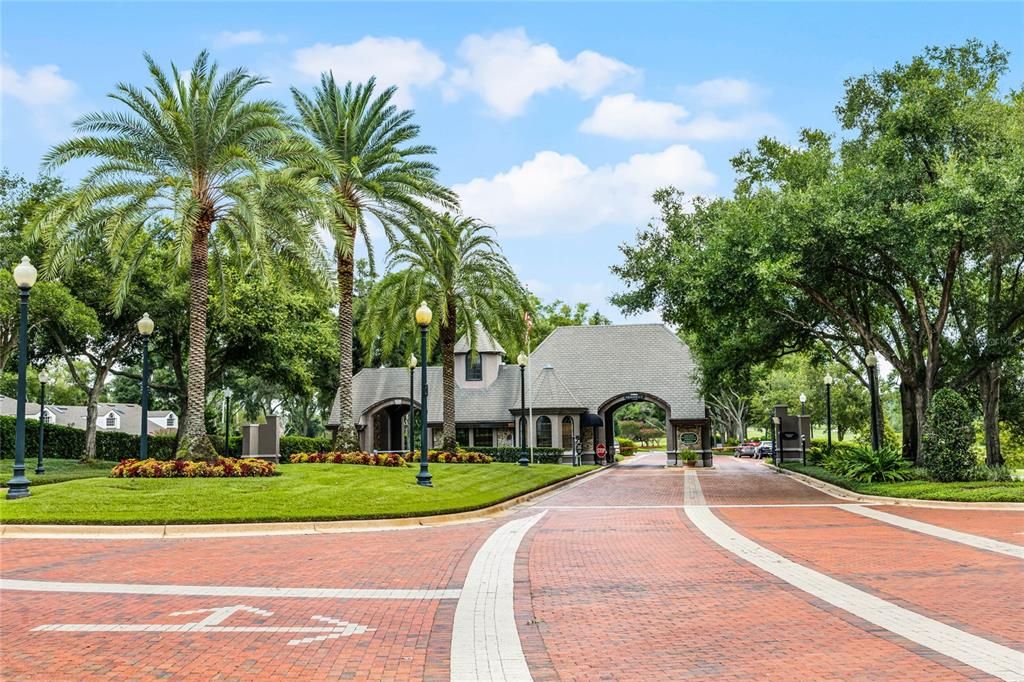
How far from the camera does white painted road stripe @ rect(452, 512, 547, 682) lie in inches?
245

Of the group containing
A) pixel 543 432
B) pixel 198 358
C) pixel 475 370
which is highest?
pixel 475 370

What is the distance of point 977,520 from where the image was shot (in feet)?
53.9

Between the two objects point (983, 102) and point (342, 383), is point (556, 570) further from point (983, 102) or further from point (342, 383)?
point (983, 102)

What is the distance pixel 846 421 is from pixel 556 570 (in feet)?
194

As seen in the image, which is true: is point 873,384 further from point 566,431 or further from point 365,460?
point 566,431

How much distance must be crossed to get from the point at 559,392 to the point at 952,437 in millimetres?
26010

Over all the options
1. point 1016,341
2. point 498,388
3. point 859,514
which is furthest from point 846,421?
point 859,514

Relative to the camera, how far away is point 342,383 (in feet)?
89.8

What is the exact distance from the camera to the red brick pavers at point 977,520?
14086 mm

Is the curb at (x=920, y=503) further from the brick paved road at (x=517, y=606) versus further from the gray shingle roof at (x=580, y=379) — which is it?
the gray shingle roof at (x=580, y=379)

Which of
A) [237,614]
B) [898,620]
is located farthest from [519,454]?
[898,620]

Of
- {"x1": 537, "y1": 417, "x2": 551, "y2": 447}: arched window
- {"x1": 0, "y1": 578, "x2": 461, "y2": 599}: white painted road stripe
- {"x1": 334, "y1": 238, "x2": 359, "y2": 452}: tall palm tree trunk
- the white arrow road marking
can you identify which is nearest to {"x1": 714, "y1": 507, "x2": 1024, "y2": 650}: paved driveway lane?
{"x1": 0, "y1": 578, "x2": 461, "y2": 599}: white painted road stripe

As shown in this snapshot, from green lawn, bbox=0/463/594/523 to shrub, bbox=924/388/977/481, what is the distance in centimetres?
1167

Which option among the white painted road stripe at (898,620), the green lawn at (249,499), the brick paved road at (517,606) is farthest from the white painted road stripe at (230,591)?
the green lawn at (249,499)
